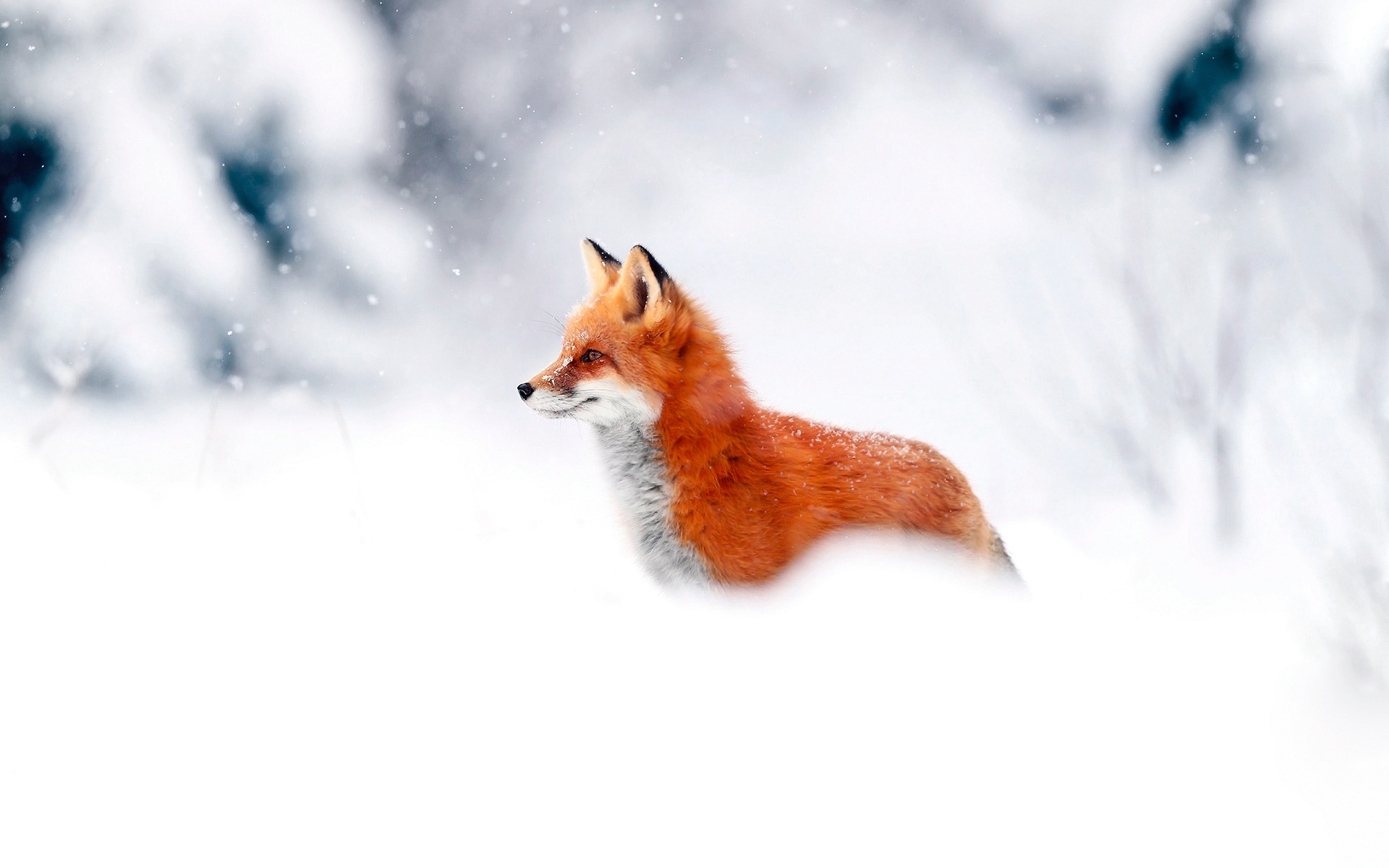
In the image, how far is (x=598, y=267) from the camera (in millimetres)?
2889

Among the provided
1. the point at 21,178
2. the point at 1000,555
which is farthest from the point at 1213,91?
the point at 21,178

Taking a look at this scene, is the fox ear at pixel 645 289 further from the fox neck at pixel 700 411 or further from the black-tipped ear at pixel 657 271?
the fox neck at pixel 700 411

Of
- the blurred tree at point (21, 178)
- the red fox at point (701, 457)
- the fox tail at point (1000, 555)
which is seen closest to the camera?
the red fox at point (701, 457)

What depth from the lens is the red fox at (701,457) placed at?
2.53 metres

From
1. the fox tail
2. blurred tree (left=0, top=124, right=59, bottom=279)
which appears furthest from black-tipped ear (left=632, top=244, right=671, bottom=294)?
blurred tree (left=0, top=124, right=59, bottom=279)

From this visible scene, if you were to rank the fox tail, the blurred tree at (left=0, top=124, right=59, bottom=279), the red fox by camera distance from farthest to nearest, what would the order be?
the blurred tree at (left=0, top=124, right=59, bottom=279) < the fox tail < the red fox

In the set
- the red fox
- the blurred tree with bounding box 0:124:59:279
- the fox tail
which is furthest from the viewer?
the blurred tree with bounding box 0:124:59:279

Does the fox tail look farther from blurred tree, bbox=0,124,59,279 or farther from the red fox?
blurred tree, bbox=0,124,59,279

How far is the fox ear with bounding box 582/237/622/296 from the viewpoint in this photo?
9.40ft

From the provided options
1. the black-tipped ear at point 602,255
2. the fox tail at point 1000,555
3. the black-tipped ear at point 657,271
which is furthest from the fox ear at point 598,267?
the fox tail at point 1000,555

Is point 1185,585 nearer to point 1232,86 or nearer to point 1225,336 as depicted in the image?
point 1225,336

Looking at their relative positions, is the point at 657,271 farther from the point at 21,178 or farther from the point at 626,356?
the point at 21,178

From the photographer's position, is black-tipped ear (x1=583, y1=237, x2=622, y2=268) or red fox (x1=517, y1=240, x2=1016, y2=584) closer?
red fox (x1=517, y1=240, x2=1016, y2=584)

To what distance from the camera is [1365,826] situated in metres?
1.68
